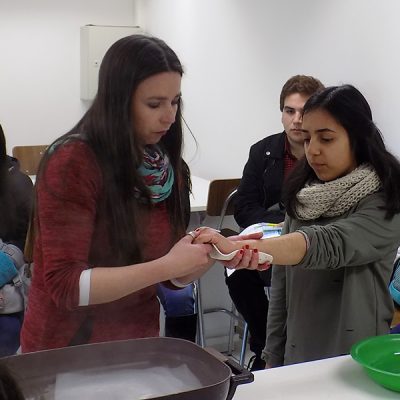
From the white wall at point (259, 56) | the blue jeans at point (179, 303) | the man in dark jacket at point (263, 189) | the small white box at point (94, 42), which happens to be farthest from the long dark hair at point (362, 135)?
the small white box at point (94, 42)

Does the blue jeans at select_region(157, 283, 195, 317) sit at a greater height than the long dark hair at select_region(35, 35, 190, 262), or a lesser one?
lesser

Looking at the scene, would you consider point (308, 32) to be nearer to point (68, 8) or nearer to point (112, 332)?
point (112, 332)

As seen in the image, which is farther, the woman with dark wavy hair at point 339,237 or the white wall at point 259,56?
the white wall at point 259,56

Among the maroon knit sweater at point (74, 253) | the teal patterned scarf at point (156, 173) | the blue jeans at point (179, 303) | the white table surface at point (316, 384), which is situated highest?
the teal patterned scarf at point (156, 173)

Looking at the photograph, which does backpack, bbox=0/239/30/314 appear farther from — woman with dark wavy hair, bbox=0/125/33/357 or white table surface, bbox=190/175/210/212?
white table surface, bbox=190/175/210/212

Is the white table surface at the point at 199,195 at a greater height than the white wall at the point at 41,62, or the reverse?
the white wall at the point at 41,62

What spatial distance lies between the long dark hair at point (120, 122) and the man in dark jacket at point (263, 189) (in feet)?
3.86

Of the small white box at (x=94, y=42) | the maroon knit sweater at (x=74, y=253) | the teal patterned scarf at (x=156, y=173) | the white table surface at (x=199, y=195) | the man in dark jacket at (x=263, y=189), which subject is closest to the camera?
the maroon knit sweater at (x=74, y=253)

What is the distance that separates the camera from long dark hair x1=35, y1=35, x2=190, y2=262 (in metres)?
1.02

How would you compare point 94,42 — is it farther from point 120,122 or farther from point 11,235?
point 120,122

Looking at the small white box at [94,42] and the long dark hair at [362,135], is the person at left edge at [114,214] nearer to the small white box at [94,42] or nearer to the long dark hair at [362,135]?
the long dark hair at [362,135]

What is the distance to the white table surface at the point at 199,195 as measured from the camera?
8.45 feet

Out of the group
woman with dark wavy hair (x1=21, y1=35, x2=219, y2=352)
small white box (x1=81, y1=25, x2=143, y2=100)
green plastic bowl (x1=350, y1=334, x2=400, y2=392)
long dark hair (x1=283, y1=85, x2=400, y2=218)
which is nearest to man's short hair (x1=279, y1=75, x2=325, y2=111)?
long dark hair (x1=283, y1=85, x2=400, y2=218)

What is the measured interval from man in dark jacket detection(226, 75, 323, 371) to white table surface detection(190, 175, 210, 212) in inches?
9.6
